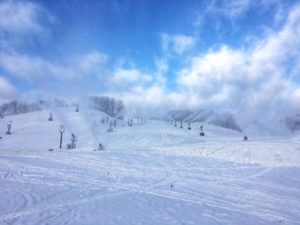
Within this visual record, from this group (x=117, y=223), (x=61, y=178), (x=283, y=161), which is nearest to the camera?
(x=117, y=223)

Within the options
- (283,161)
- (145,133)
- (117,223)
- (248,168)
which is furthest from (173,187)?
(145,133)

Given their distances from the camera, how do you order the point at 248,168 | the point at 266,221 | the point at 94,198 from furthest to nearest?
1. the point at 248,168
2. the point at 94,198
3. the point at 266,221

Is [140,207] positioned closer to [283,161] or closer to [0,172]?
[0,172]

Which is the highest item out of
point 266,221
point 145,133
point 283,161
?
point 145,133

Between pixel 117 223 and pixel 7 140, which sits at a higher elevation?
pixel 7 140

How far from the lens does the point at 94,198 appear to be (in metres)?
15.5

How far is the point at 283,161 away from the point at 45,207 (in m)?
35.1

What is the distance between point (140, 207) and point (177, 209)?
1.79 meters

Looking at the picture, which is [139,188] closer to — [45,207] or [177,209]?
[177,209]

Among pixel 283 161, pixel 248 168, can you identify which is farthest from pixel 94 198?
pixel 283 161

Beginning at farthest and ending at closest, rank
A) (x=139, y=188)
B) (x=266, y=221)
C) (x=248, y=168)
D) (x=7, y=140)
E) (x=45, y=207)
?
(x=7, y=140) → (x=248, y=168) → (x=139, y=188) → (x=266, y=221) → (x=45, y=207)

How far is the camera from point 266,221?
44.7 feet

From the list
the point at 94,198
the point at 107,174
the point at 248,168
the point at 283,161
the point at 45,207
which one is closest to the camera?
the point at 45,207

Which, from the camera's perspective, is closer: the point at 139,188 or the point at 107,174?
the point at 139,188
